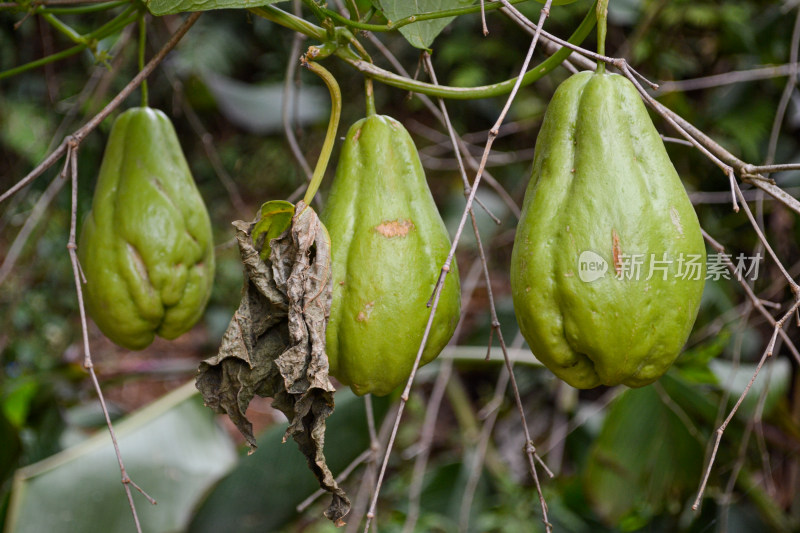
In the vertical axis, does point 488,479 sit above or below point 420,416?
above

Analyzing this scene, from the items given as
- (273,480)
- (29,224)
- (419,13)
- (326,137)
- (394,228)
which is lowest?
(273,480)

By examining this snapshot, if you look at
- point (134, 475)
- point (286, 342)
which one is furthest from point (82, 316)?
point (134, 475)

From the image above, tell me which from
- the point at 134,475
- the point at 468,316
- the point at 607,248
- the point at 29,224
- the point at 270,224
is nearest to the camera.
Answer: the point at 607,248

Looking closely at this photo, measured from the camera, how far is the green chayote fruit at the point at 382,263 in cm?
81

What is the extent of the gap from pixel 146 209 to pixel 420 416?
2.23m

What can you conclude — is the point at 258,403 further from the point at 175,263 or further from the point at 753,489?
the point at 175,263

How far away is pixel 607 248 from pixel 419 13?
1.09ft

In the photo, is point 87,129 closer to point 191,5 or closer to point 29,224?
point 191,5

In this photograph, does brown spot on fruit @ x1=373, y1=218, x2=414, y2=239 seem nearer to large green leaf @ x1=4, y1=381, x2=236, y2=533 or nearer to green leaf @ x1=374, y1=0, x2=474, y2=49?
green leaf @ x1=374, y1=0, x2=474, y2=49

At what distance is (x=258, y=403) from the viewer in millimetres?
3346

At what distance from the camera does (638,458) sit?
5.66 feet

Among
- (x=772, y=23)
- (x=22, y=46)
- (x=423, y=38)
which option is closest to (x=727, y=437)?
(x=772, y=23)

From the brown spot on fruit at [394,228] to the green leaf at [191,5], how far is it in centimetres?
26

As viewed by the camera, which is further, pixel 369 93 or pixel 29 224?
pixel 29 224
